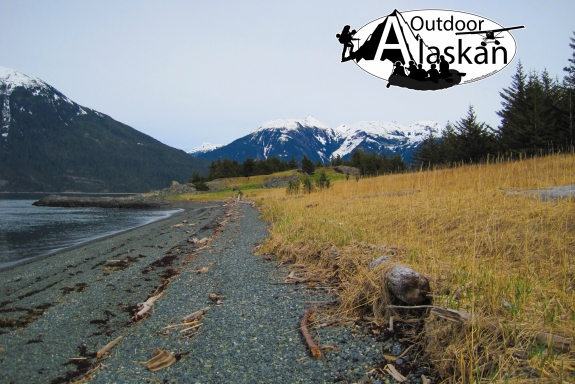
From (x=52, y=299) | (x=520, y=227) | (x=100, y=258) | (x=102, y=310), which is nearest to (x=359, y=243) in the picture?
(x=520, y=227)

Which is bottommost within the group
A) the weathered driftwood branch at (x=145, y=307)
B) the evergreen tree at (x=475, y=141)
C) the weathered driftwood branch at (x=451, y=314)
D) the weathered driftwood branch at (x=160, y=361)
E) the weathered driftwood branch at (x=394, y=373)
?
the weathered driftwood branch at (x=145, y=307)

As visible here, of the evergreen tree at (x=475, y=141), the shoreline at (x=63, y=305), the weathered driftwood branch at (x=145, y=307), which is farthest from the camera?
the evergreen tree at (x=475, y=141)

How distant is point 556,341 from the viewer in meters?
2.36

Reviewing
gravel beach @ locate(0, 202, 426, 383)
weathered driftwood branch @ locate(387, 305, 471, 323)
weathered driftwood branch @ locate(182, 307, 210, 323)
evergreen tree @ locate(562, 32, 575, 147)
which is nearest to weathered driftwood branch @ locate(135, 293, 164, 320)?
gravel beach @ locate(0, 202, 426, 383)

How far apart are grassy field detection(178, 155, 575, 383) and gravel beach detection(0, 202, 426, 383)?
526mm

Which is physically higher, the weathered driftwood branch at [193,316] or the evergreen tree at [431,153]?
the evergreen tree at [431,153]

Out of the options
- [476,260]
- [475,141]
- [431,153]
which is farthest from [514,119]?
[476,260]

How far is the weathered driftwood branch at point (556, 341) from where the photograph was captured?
7.57 feet

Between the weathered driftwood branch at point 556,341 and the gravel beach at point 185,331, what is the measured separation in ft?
3.29

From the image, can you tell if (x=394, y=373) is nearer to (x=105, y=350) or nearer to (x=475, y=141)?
(x=105, y=350)

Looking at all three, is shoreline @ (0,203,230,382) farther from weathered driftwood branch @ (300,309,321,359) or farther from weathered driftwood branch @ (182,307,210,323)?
weathered driftwood branch @ (300,309,321,359)

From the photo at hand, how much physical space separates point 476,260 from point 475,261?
6 centimetres

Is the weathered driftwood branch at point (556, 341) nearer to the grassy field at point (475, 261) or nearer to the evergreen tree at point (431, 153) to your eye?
the grassy field at point (475, 261)

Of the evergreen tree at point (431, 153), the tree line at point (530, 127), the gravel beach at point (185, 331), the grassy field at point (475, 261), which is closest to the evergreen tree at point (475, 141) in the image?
the tree line at point (530, 127)
